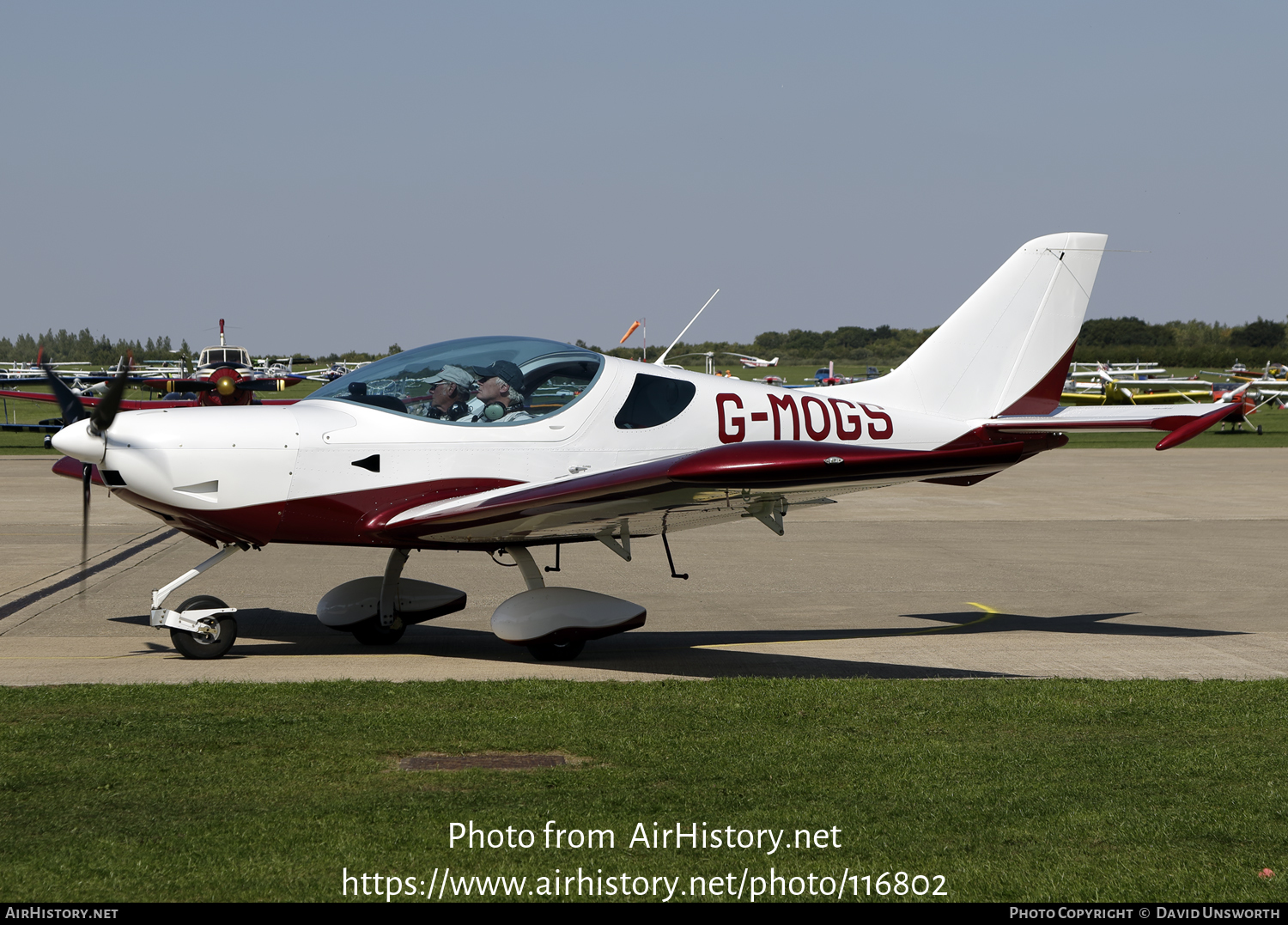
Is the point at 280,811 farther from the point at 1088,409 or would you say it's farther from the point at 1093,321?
the point at 1093,321

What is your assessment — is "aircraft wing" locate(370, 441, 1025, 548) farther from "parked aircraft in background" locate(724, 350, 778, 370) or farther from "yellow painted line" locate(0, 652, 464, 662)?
"parked aircraft in background" locate(724, 350, 778, 370)

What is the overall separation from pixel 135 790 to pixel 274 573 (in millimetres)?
7430

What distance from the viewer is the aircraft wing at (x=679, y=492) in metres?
7.13

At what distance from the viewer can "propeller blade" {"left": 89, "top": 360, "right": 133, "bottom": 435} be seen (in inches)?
288

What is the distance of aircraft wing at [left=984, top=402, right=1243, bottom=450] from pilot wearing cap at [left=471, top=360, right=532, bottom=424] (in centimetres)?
420

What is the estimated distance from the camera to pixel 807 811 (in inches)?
195

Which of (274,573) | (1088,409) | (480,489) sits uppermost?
(1088,409)

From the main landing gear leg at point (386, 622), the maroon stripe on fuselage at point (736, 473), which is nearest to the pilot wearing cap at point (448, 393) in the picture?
the maroon stripe on fuselage at point (736, 473)

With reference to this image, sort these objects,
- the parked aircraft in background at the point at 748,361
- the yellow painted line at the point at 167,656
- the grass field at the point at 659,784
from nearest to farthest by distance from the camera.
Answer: the grass field at the point at 659,784 → the yellow painted line at the point at 167,656 → the parked aircraft in background at the point at 748,361

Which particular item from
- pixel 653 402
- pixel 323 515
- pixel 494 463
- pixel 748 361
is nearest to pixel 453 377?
pixel 494 463

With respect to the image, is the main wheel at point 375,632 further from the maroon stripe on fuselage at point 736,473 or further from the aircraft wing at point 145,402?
the aircraft wing at point 145,402

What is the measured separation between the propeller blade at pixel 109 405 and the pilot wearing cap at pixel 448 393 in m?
1.97

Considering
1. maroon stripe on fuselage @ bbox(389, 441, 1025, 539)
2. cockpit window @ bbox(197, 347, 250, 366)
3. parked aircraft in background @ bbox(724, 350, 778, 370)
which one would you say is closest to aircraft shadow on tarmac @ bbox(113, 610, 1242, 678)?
maroon stripe on fuselage @ bbox(389, 441, 1025, 539)

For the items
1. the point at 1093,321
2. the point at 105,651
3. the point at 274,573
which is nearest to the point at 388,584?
the point at 105,651
